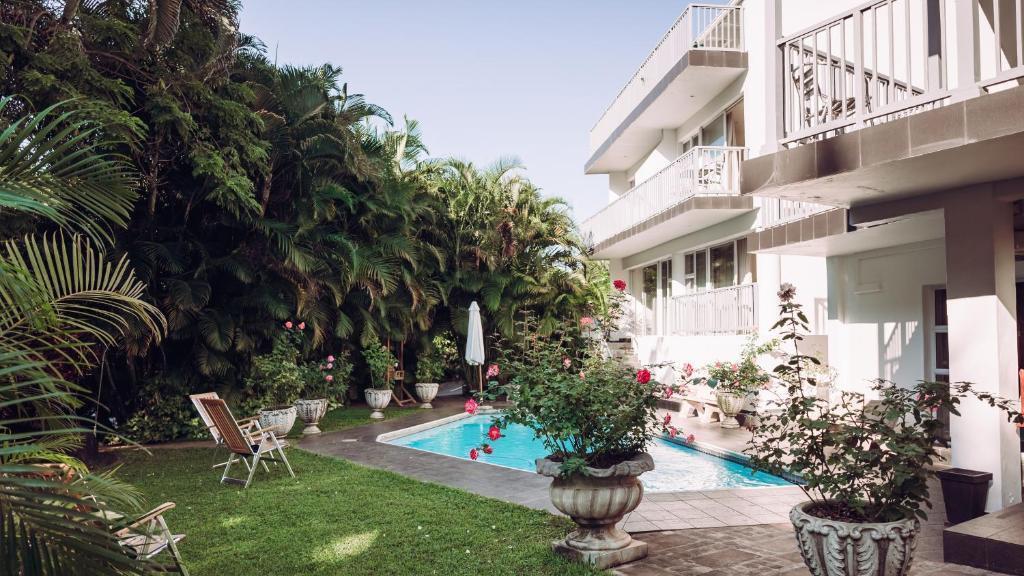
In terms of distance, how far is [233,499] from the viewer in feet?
24.1

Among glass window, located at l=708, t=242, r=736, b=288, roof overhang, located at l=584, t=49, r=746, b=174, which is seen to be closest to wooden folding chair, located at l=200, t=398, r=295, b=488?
glass window, located at l=708, t=242, r=736, b=288

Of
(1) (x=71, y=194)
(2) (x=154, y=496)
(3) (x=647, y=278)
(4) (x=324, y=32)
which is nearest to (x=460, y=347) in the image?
(3) (x=647, y=278)

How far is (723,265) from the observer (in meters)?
15.6

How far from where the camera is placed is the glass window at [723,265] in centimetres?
1525

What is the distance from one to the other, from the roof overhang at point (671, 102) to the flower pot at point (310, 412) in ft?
32.9

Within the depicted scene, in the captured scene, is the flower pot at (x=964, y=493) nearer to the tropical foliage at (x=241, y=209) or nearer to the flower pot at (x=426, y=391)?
the tropical foliage at (x=241, y=209)

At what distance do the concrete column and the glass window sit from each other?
8.87 meters

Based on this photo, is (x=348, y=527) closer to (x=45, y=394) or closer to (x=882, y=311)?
(x=45, y=394)

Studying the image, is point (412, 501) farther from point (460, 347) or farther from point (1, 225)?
point (460, 347)

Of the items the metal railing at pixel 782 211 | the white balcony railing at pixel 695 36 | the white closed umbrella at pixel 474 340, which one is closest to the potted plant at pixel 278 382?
the white closed umbrella at pixel 474 340

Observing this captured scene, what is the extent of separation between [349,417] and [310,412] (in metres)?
2.26

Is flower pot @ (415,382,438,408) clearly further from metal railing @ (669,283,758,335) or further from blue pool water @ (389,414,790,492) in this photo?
metal railing @ (669,283,758,335)

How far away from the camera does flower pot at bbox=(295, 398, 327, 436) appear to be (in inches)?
486

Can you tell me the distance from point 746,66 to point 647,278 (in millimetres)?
7741
